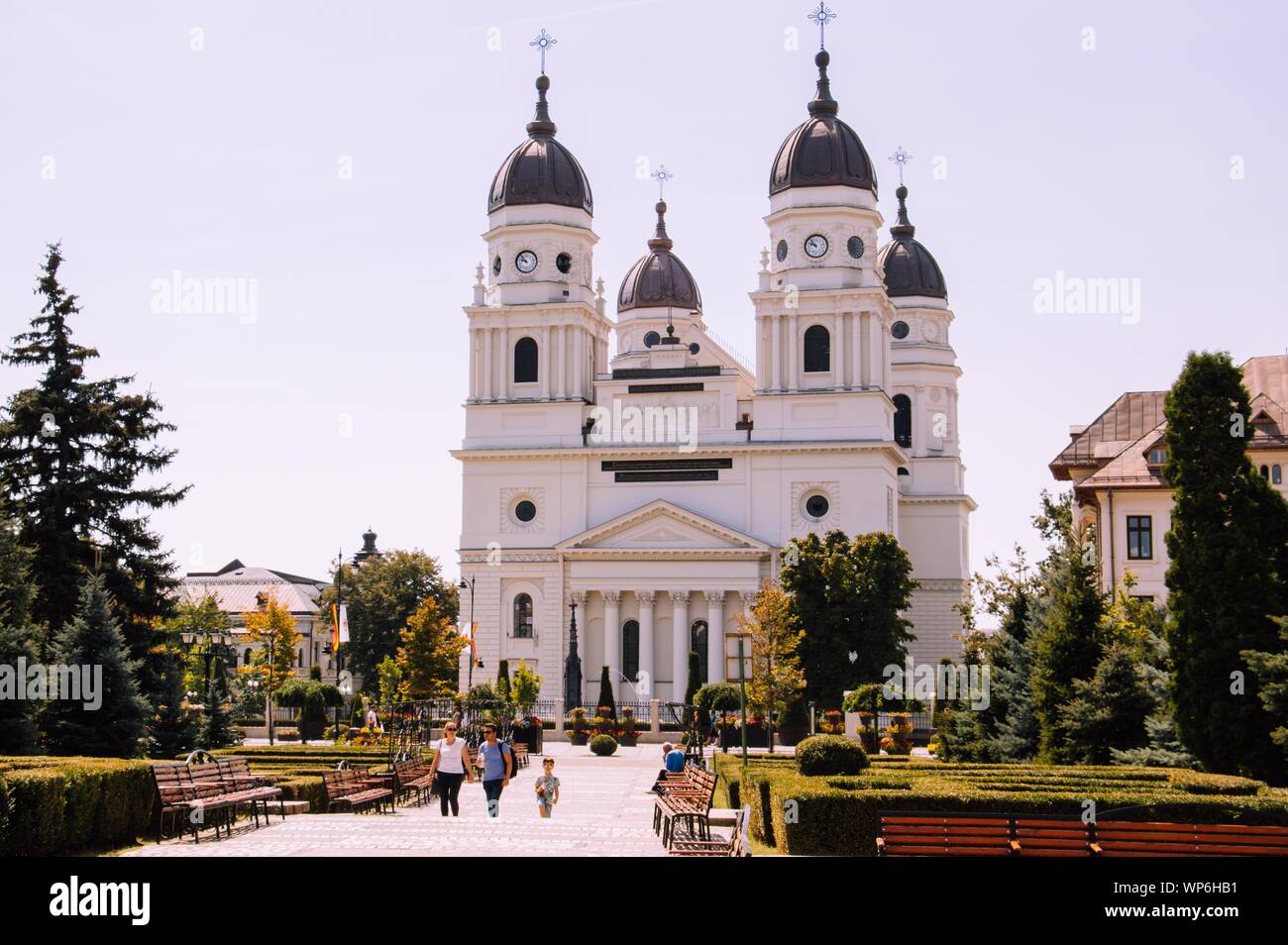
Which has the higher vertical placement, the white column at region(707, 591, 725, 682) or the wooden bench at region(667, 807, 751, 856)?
the white column at region(707, 591, 725, 682)

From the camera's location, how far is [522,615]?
75875mm

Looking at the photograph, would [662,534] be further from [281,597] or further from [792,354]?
[281,597]

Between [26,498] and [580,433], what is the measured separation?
38.6m

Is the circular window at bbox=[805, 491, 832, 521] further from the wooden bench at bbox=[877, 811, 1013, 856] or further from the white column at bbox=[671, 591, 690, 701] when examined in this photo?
the wooden bench at bbox=[877, 811, 1013, 856]

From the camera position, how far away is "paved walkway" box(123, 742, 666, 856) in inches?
733

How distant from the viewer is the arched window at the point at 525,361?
257 feet

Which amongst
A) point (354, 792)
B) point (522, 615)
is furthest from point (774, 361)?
point (354, 792)

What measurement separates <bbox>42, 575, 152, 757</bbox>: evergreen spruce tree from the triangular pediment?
145 feet

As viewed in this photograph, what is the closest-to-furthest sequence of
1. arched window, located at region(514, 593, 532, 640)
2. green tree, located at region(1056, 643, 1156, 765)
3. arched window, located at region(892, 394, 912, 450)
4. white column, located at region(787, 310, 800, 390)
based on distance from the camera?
green tree, located at region(1056, 643, 1156, 765), white column, located at region(787, 310, 800, 390), arched window, located at region(514, 593, 532, 640), arched window, located at region(892, 394, 912, 450)

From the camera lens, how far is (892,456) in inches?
2990

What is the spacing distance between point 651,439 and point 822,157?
15.6 meters

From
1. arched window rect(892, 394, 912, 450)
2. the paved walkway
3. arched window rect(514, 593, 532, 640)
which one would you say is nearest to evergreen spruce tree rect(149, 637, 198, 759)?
the paved walkway

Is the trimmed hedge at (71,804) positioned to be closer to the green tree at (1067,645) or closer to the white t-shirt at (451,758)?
the white t-shirt at (451,758)
